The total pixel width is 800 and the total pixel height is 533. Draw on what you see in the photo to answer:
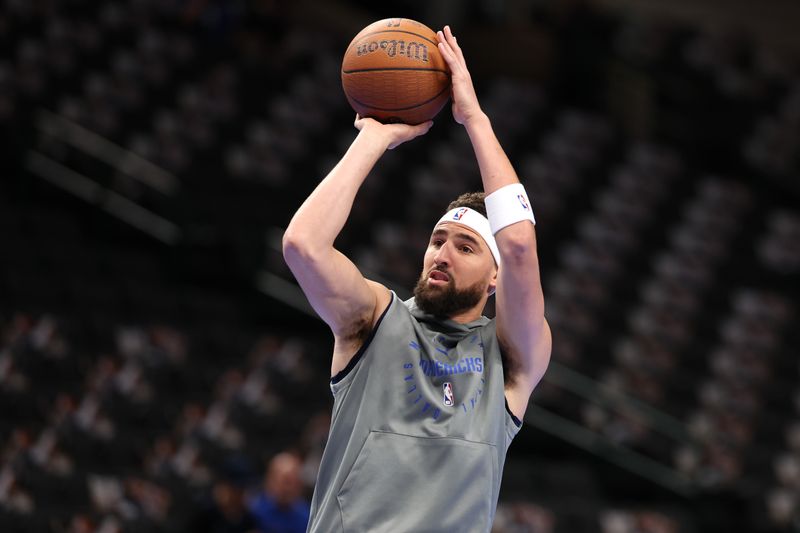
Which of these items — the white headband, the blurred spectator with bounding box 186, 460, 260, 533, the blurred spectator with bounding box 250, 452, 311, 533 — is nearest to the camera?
the white headband

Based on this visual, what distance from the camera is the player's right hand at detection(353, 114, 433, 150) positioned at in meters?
3.04

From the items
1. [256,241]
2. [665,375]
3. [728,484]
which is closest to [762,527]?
[728,484]

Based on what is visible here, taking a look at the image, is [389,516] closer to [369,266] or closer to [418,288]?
[418,288]

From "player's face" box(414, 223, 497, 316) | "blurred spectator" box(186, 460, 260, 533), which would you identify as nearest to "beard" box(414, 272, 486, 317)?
"player's face" box(414, 223, 497, 316)

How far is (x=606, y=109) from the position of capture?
55.6ft

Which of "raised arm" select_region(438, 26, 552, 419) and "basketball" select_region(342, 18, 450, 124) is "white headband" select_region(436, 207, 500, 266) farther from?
"basketball" select_region(342, 18, 450, 124)

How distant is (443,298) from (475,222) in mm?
251

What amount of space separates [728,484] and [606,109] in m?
7.67

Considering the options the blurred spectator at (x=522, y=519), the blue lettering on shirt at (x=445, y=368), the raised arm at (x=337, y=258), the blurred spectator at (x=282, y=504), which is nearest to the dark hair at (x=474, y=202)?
the raised arm at (x=337, y=258)

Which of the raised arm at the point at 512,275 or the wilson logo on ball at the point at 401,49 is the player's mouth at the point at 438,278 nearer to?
the raised arm at the point at 512,275

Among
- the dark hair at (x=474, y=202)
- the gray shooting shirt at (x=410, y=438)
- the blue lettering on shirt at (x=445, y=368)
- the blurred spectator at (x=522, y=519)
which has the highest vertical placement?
the dark hair at (x=474, y=202)

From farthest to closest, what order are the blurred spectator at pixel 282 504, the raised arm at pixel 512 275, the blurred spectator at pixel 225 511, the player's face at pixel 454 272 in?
the blurred spectator at pixel 225 511, the blurred spectator at pixel 282 504, the player's face at pixel 454 272, the raised arm at pixel 512 275

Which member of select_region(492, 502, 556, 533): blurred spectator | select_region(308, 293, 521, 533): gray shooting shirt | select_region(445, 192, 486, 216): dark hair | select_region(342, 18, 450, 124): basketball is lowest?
select_region(492, 502, 556, 533): blurred spectator

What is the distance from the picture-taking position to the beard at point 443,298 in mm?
3035
